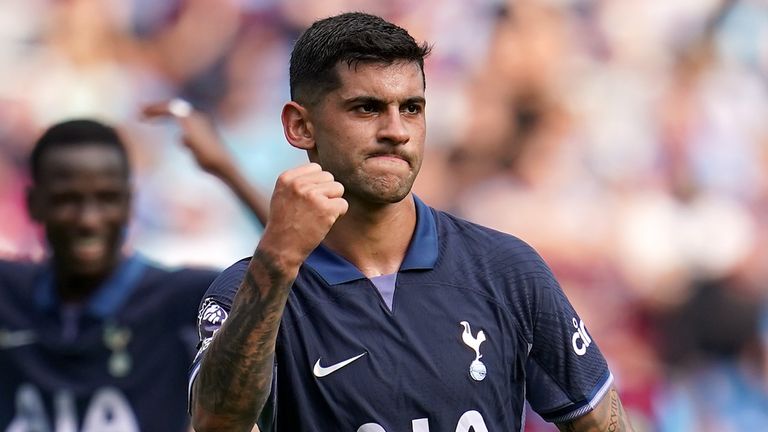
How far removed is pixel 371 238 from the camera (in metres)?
3.27

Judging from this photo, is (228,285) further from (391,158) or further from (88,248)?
(88,248)

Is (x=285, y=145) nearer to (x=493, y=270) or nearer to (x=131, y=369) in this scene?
(x=131, y=369)

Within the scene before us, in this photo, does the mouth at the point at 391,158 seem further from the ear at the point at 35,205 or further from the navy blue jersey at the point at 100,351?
the ear at the point at 35,205

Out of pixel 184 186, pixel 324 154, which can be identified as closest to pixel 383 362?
pixel 324 154

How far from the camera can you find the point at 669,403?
7059 millimetres

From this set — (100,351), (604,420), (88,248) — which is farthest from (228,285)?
(88,248)

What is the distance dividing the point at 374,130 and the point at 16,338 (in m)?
2.98

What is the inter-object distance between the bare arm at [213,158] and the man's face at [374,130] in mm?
2151

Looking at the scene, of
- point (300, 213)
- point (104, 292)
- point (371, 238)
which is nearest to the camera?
point (300, 213)

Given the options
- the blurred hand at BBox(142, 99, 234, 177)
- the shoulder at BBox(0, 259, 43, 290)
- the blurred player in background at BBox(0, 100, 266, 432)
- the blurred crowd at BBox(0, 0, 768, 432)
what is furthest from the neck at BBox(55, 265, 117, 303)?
the blurred crowd at BBox(0, 0, 768, 432)

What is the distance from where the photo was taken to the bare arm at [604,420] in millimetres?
3168

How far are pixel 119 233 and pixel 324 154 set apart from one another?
8.95 ft

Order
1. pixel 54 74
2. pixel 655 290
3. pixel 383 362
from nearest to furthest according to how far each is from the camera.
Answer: pixel 383 362 < pixel 54 74 < pixel 655 290

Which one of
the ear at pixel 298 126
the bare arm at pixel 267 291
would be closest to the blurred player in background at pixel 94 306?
the ear at pixel 298 126
